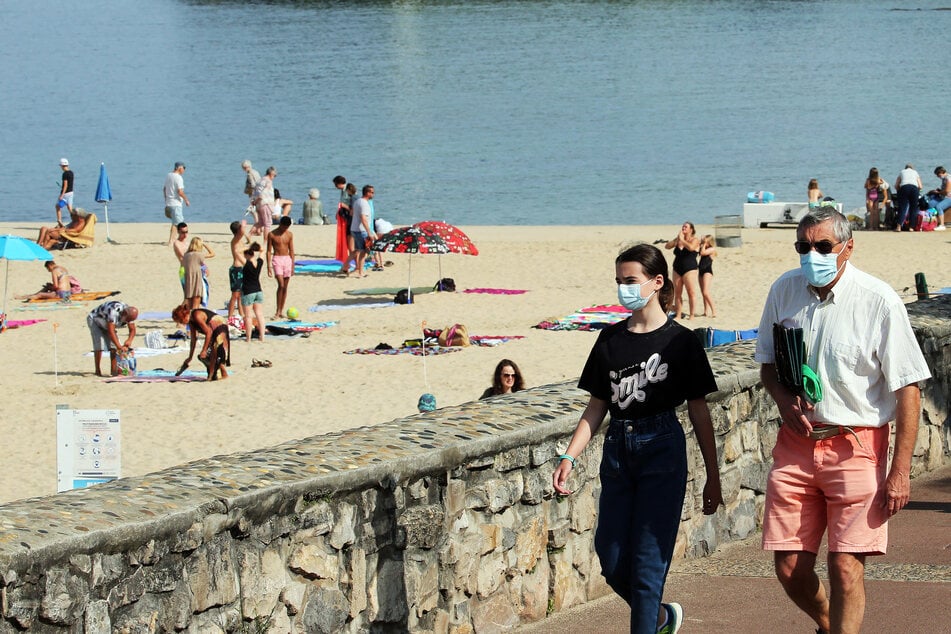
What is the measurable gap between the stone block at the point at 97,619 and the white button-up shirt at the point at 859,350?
2.26m

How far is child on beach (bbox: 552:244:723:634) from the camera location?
4.77m

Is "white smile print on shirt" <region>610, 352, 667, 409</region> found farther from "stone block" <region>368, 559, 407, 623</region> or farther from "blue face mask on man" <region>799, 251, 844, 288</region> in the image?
"stone block" <region>368, 559, 407, 623</region>

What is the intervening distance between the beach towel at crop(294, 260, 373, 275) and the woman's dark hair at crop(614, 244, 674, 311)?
2170cm

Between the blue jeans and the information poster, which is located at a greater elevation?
the blue jeans

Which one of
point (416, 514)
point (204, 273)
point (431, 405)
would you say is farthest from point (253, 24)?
point (416, 514)

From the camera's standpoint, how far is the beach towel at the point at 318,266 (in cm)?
2659

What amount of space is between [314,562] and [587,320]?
1565 centimetres

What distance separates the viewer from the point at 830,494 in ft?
15.4

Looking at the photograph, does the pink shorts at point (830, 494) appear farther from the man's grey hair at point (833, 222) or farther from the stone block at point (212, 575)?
the stone block at point (212, 575)

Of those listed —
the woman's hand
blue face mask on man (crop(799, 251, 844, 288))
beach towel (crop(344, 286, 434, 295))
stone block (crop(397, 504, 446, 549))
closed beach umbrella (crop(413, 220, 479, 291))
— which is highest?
closed beach umbrella (crop(413, 220, 479, 291))

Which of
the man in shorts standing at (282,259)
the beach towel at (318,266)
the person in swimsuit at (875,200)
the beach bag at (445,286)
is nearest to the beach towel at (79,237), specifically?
the beach towel at (318,266)

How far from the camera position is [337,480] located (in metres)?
5.06

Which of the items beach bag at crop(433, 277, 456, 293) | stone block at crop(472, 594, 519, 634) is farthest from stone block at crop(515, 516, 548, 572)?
beach bag at crop(433, 277, 456, 293)

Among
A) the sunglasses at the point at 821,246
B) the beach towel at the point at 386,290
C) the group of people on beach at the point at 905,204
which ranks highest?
the group of people on beach at the point at 905,204
